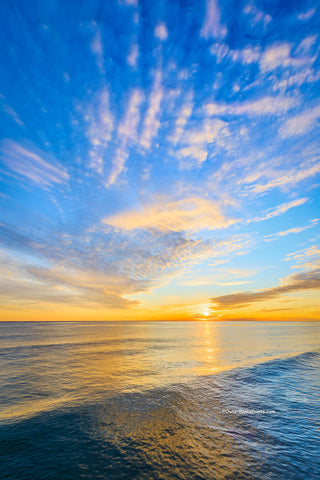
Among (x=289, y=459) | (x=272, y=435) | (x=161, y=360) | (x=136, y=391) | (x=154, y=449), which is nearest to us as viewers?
(x=289, y=459)

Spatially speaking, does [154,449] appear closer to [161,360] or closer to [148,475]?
[148,475]

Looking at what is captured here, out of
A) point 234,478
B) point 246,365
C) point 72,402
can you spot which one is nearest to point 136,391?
point 72,402

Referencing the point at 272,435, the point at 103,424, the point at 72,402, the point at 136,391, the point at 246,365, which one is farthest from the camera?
the point at 246,365

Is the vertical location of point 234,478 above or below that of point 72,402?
below

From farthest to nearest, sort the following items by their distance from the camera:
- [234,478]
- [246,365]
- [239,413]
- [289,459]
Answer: [246,365] < [239,413] < [289,459] < [234,478]

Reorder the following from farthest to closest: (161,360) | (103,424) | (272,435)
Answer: (161,360), (103,424), (272,435)

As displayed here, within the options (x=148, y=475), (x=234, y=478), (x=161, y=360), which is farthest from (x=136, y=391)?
(x=161, y=360)

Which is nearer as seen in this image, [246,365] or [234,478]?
[234,478]

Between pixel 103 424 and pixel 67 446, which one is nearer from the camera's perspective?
pixel 67 446

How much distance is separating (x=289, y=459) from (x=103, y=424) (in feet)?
36.4

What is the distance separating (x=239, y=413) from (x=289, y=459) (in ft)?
17.9

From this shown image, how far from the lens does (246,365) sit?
3200 centimetres

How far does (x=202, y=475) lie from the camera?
964 cm

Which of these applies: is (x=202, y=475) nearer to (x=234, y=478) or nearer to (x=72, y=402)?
(x=234, y=478)
